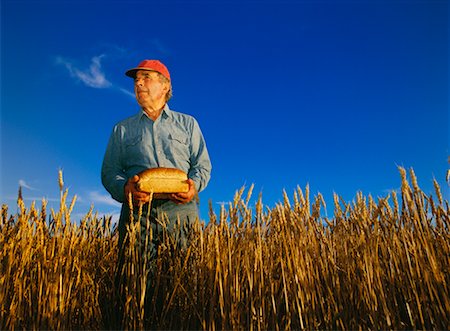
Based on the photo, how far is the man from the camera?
261 cm

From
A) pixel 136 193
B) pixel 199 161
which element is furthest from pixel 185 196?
pixel 199 161

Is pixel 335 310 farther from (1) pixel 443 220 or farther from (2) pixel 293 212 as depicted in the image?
(1) pixel 443 220

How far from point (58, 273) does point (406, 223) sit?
1.93 metres

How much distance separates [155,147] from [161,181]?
0.47 m

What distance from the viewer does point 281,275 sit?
6.78 ft

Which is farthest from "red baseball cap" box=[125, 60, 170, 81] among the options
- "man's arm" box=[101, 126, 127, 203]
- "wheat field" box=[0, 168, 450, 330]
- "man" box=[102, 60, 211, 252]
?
"wheat field" box=[0, 168, 450, 330]

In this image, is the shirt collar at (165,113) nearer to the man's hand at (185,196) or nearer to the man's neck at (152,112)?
the man's neck at (152,112)

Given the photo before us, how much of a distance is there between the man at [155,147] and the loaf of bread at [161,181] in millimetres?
176

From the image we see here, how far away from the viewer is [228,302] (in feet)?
6.31

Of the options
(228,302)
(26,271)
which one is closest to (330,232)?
(228,302)

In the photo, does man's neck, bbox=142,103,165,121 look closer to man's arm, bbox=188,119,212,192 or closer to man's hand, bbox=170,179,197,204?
man's arm, bbox=188,119,212,192

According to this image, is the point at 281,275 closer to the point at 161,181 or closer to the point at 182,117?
the point at 161,181

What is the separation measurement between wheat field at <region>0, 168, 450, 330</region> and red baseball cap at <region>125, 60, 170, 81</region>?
1153 mm

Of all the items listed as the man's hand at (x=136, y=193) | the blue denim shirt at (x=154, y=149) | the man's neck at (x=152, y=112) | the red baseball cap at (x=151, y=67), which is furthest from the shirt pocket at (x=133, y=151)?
the red baseball cap at (x=151, y=67)
